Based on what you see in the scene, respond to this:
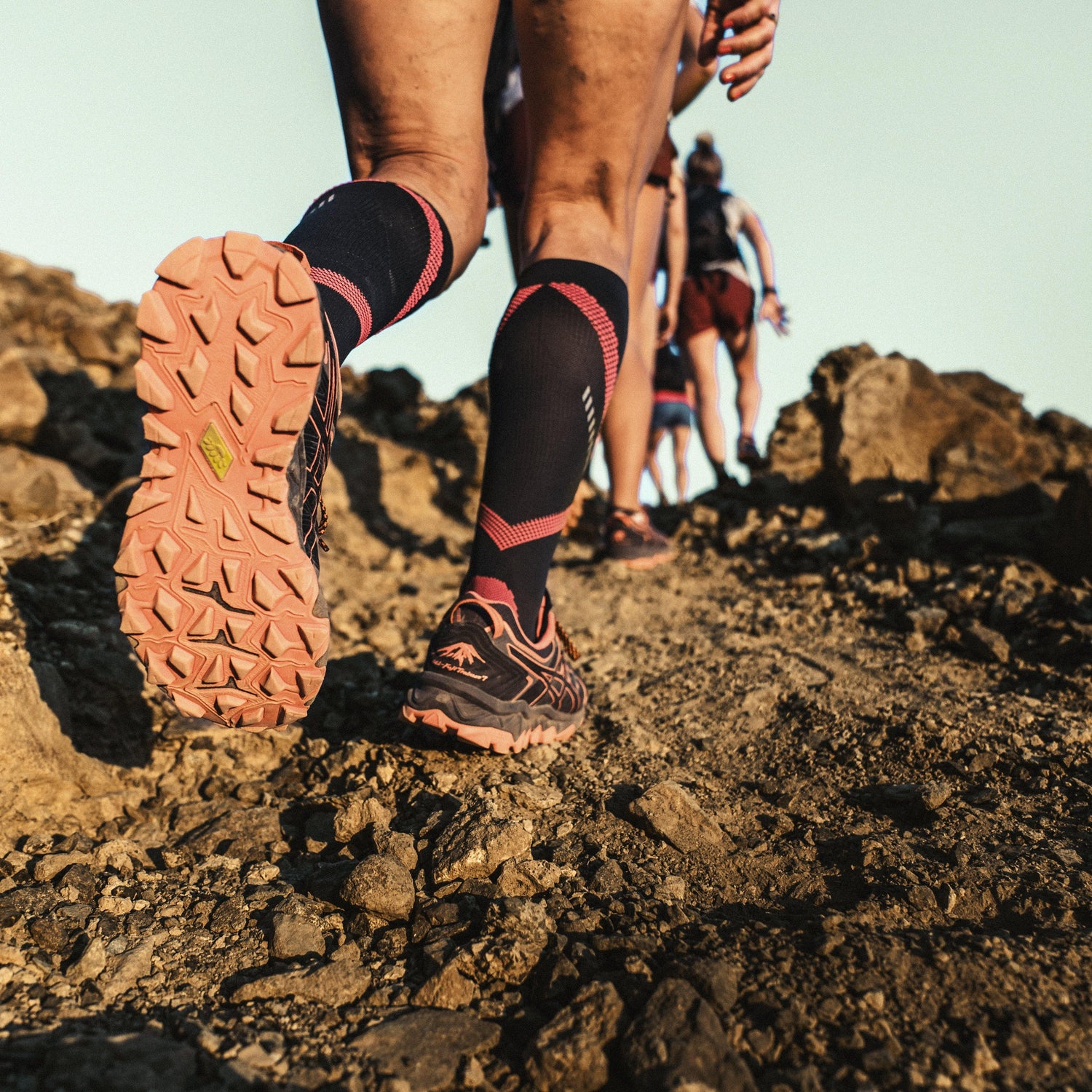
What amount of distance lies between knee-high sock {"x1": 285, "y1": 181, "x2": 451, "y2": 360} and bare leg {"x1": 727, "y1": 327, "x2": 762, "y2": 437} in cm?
449

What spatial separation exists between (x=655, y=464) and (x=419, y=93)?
5.45m

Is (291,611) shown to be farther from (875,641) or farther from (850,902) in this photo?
(875,641)

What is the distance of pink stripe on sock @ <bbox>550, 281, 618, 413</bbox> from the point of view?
1368 millimetres

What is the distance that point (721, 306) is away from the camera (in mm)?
5359

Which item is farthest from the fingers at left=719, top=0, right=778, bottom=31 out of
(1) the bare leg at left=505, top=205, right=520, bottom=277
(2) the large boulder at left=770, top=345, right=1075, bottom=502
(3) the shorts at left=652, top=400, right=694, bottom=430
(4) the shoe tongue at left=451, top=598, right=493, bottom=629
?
(3) the shorts at left=652, top=400, right=694, bottom=430

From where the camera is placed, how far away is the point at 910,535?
275 centimetres

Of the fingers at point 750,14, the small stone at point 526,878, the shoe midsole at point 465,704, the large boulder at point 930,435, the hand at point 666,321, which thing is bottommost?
the small stone at point 526,878

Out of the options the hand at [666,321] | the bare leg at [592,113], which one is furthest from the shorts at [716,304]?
the bare leg at [592,113]

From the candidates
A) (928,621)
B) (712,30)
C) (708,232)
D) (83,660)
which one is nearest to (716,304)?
(708,232)

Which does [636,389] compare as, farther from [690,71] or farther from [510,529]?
[510,529]

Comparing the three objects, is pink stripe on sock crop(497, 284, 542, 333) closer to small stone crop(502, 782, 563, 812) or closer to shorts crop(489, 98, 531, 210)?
small stone crop(502, 782, 563, 812)

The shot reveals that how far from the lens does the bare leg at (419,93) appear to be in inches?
51.8

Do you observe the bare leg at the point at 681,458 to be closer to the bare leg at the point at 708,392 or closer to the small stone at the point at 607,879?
the bare leg at the point at 708,392

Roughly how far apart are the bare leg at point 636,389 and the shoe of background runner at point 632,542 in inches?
1.9
